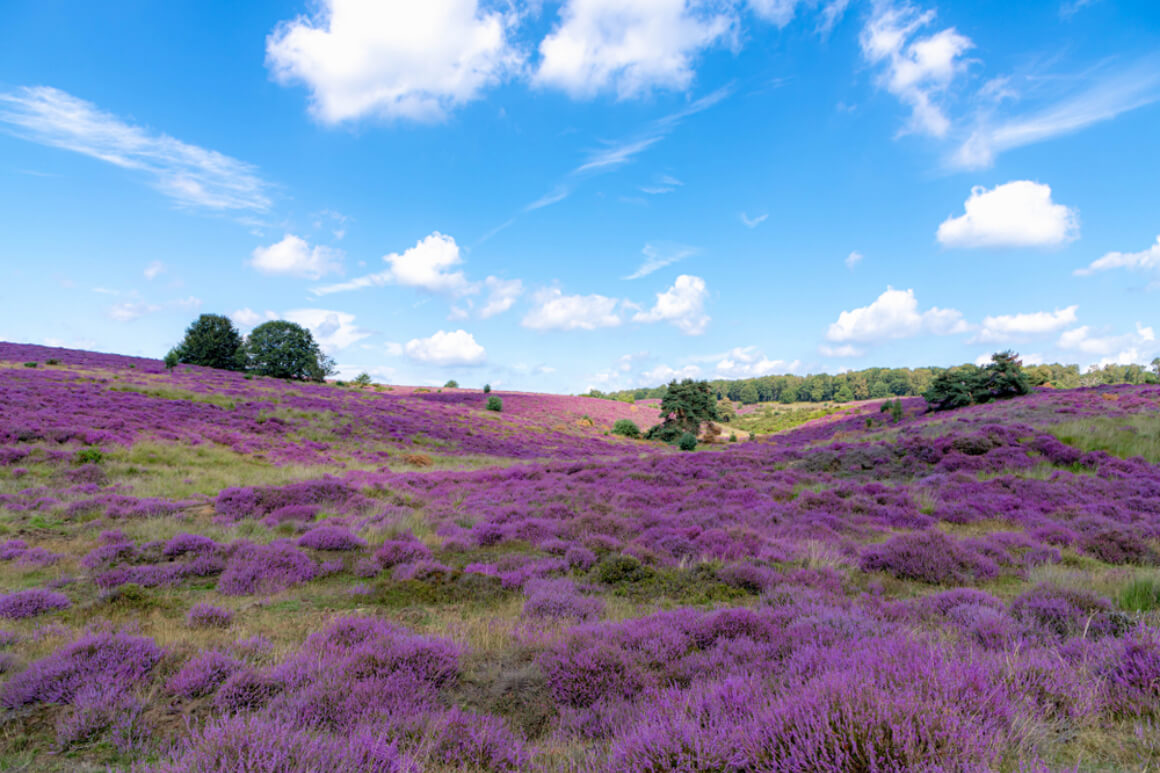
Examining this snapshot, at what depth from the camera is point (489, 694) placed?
4.19 m

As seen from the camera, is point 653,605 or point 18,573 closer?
point 653,605

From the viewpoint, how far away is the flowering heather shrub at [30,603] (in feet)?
18.7

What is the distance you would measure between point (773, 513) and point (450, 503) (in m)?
8.87

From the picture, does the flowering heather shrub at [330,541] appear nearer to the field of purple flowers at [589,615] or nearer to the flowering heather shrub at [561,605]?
the field of purple flowers at [589,615]

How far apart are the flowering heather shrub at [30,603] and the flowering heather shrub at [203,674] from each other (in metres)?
3.33

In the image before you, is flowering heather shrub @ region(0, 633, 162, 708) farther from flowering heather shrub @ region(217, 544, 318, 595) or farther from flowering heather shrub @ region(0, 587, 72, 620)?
flowering heather shrub @ region(217, 544, 318, 595)

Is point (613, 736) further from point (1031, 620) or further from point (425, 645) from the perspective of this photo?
point (1031, 620)

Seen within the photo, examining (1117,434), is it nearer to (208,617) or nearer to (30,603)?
(208,617)

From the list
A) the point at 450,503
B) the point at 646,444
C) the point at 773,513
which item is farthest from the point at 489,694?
the point at 646,444

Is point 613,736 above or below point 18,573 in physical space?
above

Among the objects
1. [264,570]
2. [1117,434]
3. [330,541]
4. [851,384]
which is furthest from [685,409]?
[851,384]

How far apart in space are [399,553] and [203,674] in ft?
14.7

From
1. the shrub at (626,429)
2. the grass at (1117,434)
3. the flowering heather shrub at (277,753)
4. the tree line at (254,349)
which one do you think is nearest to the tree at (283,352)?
the tree line at (254,349)

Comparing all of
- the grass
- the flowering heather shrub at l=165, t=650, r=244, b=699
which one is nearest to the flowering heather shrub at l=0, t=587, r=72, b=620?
the flowering heather shrub at l=165, t=650, r=244, b=699
